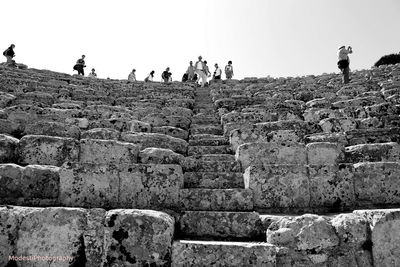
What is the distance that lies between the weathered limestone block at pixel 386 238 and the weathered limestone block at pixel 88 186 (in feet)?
7.44

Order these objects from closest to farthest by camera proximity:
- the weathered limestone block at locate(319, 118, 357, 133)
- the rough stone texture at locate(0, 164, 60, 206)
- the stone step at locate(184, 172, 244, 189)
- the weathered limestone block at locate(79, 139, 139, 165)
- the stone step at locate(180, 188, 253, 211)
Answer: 1. the rough stone texture at locate(0, 164, 60, 206)
2. the stone step at locate(180, 188, 253, 211)
3. the stone step at locate(184, 172, 244, 189)
4. the weathered limestone block at locate(79, 139, 139, 165)
5. the weathered limestone block at locate(319, 118, 357, 133)

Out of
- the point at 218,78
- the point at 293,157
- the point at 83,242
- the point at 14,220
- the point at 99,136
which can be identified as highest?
the point at 218,78

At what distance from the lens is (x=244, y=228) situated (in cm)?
277

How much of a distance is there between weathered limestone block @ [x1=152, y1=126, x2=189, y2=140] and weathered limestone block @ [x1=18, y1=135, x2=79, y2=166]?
5.20 feet

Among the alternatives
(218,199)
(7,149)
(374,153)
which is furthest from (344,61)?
(7,149)

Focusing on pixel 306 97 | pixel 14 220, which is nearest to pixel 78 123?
pixel 14 220

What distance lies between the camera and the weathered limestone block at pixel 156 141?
4359mm

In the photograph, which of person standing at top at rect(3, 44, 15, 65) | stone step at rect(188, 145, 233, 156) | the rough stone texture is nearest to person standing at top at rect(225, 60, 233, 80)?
person standing at top at rect(3, 44, 15, 65)

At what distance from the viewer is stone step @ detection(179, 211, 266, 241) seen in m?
2.74

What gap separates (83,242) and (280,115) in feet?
14.5

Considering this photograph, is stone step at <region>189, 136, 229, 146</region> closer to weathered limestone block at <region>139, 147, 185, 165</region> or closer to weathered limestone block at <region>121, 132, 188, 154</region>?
weathered limestone block at <region>121, 132, 188, 154</region>

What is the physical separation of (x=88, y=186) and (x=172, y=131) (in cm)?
218

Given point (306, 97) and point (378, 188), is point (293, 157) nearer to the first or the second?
point (378, 188)

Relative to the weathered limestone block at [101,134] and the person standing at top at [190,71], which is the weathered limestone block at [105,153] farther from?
the person standing at top at [190,71]
